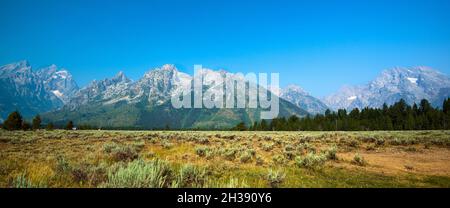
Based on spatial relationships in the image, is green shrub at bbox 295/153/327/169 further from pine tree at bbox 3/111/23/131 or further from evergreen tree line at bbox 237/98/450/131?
evergreen tree line at bbox 237/98/450/131

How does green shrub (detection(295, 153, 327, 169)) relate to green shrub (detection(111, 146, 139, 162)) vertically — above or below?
below

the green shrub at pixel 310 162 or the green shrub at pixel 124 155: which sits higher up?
the green shrub at pixel 124 155

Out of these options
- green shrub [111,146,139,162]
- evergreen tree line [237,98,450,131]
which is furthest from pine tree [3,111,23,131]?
evergreen tree line [237,98,450,131]

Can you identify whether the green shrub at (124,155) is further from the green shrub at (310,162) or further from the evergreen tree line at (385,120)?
the evergreen tree line at (385,120)

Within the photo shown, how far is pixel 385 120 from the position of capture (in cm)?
10006

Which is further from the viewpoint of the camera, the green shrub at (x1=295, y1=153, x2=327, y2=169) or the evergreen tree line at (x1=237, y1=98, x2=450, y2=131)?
the evergreen tree line at (x1=237, y1=98, x2=450, y2=131)

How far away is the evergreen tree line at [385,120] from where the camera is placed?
9144 cm

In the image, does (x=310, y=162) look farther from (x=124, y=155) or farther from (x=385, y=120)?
(x=385, y=120)

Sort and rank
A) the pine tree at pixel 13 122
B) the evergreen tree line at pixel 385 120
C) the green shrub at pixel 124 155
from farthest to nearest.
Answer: the evergreen tree line at pixel 385 120 < the pine tree at pixel 13 122 < the green shrub at pixel 124 155

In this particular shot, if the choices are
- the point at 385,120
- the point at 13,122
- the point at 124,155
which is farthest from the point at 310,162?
the point at 385,120

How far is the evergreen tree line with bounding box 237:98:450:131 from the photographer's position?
9144 cm

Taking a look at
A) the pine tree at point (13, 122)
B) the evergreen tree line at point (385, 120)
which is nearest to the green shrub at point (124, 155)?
the pine tree at point (13, 122)
